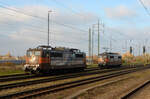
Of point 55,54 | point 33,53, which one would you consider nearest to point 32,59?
point 33,53

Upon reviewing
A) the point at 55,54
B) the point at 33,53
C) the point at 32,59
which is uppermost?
the point at 33,53

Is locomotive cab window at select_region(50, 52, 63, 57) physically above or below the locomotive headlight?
above

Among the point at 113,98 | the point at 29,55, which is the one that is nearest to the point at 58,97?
the point at 113,98

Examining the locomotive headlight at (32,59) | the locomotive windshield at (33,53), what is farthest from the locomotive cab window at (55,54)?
the locomotive headlight at (32,59)

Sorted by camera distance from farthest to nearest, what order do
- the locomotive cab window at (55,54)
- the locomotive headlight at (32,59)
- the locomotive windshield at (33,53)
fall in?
the locomotive cab window at (55,54) < the locomotive headlight at (32,59) < the locomotive windshield at (33,53)

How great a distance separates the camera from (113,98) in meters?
11.5

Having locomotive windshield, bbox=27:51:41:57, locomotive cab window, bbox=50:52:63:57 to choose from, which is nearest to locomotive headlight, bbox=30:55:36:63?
locomotive windshield, bbox=27:51:41:57

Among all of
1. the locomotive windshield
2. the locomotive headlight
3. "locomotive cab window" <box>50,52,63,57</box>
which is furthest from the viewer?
"locomotive cab window" <box>50,52,63,57</box>

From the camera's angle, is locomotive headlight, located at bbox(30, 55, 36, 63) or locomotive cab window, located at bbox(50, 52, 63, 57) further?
locomotive cab window, located at bbox(50, 52, 63, 57)

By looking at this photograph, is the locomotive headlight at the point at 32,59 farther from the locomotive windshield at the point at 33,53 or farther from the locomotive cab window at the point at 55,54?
the locomotive cab window at the point at 55,54

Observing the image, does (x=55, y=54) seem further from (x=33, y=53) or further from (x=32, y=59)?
(x=32, y=59)

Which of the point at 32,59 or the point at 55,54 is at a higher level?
the point at 55,54

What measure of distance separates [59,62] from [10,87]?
41.1 ft

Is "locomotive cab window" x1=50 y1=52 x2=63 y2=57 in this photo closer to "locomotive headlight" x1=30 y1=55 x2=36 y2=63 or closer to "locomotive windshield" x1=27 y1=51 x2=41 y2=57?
"locomotive windshield" x1=27 y1=51 x2=41 y2=57
